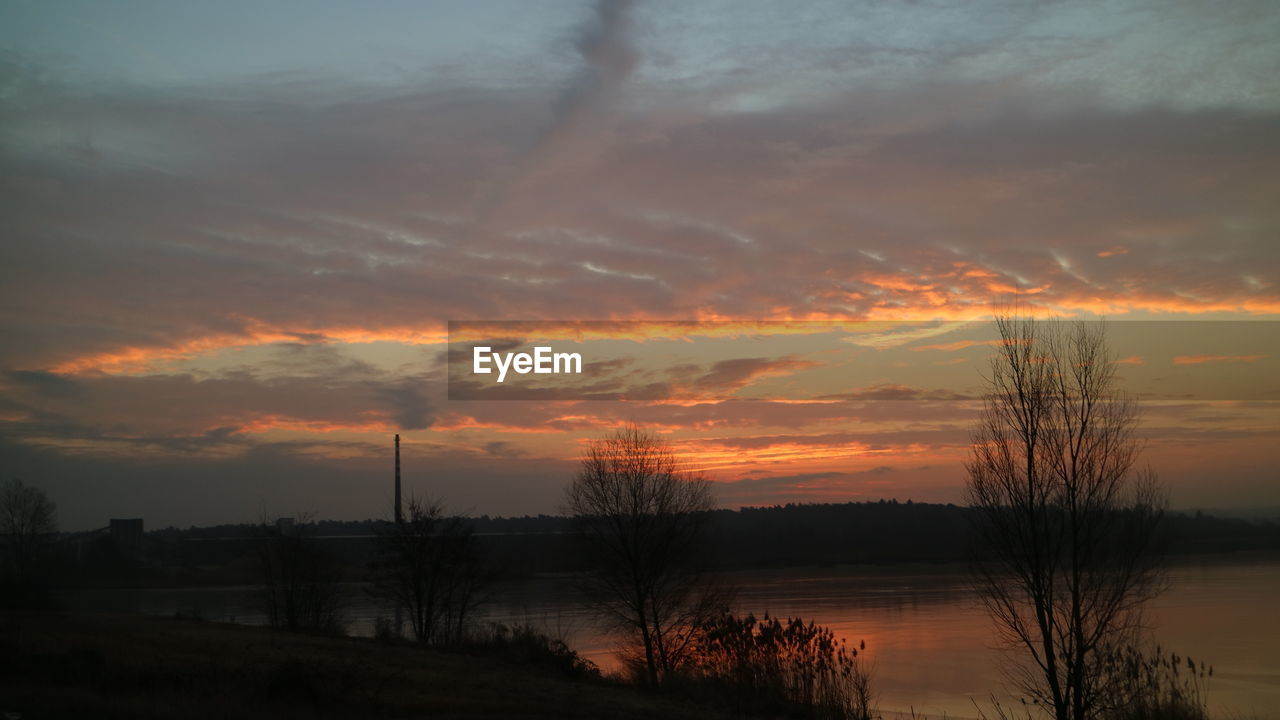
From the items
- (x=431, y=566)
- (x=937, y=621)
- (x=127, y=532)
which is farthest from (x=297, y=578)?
(x=127, y=532)

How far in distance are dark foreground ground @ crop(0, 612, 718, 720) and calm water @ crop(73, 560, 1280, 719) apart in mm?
11033

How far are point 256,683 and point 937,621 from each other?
1476 inches

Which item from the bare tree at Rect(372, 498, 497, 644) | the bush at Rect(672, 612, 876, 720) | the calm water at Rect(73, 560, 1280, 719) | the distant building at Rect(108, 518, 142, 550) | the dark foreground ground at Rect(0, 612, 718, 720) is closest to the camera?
the dark foreground ground at Rect(0, 612, 718, 720)

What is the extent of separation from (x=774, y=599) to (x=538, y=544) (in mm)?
63540

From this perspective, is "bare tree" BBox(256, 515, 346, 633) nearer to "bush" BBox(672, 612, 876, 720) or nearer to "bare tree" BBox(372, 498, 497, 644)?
"bare tree" BBox(372, 498, 497, 644)

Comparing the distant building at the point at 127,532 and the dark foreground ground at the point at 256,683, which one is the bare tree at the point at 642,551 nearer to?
the dark foreground ground at the point at 256,683

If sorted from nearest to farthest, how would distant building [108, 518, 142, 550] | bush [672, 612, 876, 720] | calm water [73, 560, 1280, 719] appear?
bush [672, 612, 876, 720] < calm water [73, 560, 1280, 719] < distant building [108, 518, 142, 550]

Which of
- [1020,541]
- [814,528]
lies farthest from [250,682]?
[814,528]

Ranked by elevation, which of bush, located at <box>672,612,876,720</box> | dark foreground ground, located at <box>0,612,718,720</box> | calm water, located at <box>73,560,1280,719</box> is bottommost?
calm water, located at <box>73,560,1280,719</box>

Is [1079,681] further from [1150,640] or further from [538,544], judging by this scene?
[538,544]

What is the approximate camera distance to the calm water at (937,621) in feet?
89.4

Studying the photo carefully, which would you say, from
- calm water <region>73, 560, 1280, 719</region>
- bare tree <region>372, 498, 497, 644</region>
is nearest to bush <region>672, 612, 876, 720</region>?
calm water <region>73, 560, 1280, 719</region>

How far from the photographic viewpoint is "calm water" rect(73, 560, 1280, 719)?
2725 centimetres

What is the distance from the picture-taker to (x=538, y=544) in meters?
119
